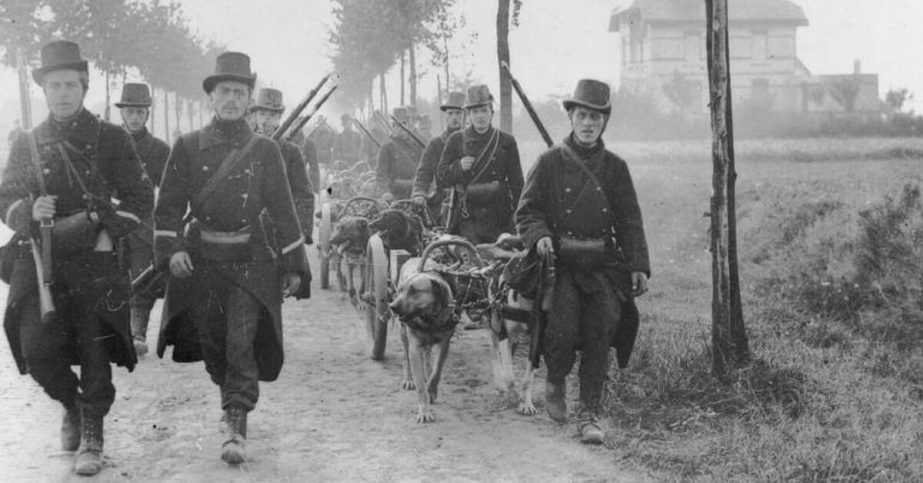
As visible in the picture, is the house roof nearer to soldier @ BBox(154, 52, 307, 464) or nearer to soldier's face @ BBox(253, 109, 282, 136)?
soldier's face @ BBox(253, 109, 282, 136)

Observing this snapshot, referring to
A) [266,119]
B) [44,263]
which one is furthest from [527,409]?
[266,119]

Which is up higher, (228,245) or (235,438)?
(228,245)

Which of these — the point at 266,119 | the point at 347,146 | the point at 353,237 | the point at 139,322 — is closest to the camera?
the point at 139,322

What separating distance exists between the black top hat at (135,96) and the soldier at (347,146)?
520 inches

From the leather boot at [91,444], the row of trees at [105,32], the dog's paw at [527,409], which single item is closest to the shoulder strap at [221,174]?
the leather boot at [91,444]

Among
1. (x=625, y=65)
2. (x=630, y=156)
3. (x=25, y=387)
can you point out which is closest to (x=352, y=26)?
(x=630, y=156)

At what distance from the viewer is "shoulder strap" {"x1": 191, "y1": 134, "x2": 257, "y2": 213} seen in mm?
5988

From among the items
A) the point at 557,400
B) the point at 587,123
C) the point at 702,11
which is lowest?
the point at 557,400

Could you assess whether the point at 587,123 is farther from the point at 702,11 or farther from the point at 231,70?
the point at 702,11

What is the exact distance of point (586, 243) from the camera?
643 centimetres

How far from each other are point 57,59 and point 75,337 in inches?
64.8

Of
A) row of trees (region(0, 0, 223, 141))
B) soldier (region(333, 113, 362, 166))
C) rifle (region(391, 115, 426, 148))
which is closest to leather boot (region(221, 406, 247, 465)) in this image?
rifle (region(391, 115, 426, 148))

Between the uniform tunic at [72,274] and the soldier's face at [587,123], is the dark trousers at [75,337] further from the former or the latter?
the soldier's face at [587,123]

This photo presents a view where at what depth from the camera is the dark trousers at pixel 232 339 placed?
5902 millimetres
